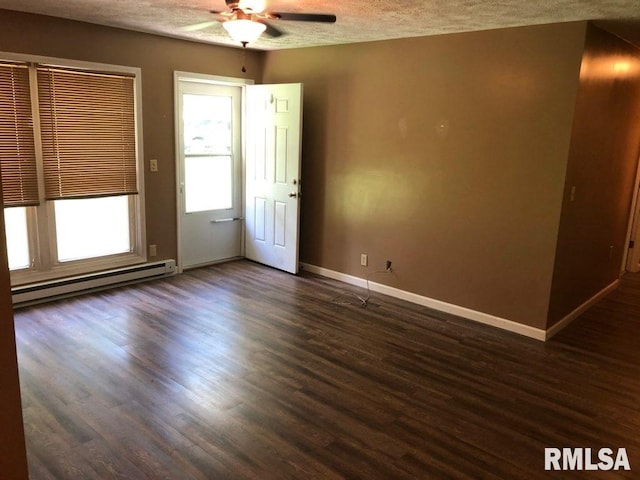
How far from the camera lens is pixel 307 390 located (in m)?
3.10

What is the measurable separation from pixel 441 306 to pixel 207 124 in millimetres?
3209

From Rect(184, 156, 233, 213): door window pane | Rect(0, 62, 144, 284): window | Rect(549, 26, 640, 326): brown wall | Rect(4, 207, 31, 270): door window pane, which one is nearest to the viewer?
Rect(549, 26, 640, 326): brown wall

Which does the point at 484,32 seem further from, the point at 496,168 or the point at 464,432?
the point at 464,432

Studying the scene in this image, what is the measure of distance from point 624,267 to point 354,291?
11.7ft

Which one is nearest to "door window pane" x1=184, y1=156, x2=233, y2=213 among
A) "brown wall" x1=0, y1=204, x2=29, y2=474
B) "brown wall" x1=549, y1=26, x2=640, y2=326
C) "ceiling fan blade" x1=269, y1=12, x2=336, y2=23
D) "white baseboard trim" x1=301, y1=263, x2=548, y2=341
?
"white baseboard trim" x1=301, y1=263, x2=548, y2=341

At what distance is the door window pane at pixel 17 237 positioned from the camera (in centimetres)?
429

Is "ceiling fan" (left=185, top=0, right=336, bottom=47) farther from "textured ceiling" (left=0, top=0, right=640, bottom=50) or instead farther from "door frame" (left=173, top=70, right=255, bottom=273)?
"door frame" (left=173, top=70, right=255, bottom=273)

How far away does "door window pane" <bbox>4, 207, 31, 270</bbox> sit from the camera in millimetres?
4285

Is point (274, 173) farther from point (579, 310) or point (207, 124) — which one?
point (579, 310)

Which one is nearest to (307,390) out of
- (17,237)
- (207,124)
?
(17,237)

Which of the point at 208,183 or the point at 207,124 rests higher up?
the point at 207,124

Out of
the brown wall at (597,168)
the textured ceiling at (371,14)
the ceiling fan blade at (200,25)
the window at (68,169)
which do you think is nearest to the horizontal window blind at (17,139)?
the window at (68,169)

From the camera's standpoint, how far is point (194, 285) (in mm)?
5105

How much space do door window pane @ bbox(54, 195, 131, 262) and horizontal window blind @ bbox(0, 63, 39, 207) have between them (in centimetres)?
31
